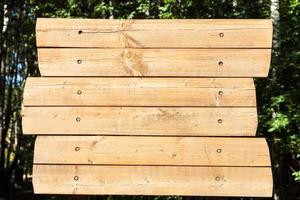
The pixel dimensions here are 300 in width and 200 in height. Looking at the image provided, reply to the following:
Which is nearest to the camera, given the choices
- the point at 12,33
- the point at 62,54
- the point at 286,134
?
the point at 62,54

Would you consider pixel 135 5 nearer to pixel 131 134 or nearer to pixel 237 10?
pixel 237 10

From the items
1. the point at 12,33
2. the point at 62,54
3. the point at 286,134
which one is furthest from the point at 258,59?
the point at 12,33

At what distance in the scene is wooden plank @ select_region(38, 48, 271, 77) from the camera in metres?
4.04

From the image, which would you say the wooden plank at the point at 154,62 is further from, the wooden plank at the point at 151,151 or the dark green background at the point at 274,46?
the dark green background at the point at 274,46

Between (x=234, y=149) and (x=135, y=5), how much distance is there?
7002 millimetres

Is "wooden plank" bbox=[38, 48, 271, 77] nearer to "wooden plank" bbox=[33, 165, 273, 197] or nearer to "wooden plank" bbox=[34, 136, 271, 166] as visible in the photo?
"wooden plank" bbox=[34, 136, 271, 166]

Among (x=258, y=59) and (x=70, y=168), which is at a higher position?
(x=258, y=59)

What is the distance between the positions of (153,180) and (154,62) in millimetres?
984

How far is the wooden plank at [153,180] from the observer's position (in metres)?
3.85

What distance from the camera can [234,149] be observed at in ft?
12.7

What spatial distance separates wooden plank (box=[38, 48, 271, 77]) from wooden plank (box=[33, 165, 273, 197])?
2.60 ft

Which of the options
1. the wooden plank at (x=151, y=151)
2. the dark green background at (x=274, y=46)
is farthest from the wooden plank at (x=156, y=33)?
the dark green background at (x=274, y=46)

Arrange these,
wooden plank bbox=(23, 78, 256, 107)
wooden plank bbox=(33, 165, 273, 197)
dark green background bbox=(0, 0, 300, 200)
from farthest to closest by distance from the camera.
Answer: dark green background bbox=(0, 0, 300, 200) < wooden plank bbox=(23, 78, 256, 107) < wooden plank bbox=(33, 165, 273, 197)

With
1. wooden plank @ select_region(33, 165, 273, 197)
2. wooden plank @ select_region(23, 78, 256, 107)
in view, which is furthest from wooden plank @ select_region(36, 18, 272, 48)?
wooden plank @ select_region(33, 165, 273, 197)
